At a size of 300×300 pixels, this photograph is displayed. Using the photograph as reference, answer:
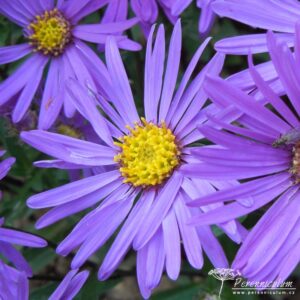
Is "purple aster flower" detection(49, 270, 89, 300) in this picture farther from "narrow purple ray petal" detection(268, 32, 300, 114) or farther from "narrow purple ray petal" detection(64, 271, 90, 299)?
"narrow purple ray petal" detection(268, 32, 300, 114)

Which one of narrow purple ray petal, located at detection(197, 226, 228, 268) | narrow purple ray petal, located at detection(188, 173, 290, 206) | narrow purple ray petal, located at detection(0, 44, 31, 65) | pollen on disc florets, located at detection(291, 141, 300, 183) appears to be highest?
narrow purple ray petal, located at detection(0, 44, 31, 65)

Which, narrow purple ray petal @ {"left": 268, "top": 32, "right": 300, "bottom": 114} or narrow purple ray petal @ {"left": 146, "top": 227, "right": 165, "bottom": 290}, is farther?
narrow purple ray petal @ {"left": 146, "top": 227, "right": 165, "bottom": 290}

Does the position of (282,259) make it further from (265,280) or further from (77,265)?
(77,265)

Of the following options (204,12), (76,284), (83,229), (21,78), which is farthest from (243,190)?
(21,78)

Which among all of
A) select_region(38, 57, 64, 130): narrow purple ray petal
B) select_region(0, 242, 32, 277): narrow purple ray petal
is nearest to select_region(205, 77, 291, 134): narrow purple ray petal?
select_region(38, 57, 64, 130): narrow purple ray petal

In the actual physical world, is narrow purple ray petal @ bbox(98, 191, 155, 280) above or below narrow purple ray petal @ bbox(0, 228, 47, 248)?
below

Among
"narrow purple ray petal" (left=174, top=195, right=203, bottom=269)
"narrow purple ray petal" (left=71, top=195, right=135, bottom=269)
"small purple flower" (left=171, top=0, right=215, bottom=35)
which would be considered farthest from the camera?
"small purple flower" (left=171, top=0, right=215, bottom=35)

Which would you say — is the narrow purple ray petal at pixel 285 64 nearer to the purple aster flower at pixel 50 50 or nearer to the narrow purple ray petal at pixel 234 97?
the narrow purple ray petal at pixel 234 97
